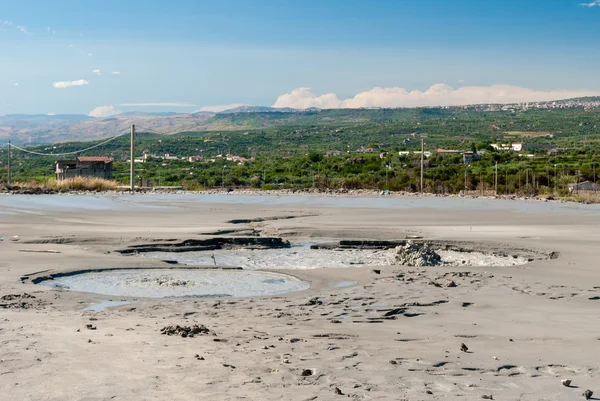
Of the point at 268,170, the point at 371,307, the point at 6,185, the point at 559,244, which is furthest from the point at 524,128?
the point at 371,307

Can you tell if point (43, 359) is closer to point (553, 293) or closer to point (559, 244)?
point (553, 293)

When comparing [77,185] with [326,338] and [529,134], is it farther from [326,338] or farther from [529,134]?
[529,134]

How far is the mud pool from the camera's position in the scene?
11.3 m

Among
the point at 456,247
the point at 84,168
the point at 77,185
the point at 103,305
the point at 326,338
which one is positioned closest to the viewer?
the point at 326,338

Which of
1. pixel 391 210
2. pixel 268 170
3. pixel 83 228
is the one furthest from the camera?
pixel 268 170

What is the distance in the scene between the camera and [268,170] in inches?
3036

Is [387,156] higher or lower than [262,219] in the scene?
lower

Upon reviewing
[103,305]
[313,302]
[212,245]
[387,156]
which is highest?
[103,305]

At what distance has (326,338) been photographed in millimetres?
7750

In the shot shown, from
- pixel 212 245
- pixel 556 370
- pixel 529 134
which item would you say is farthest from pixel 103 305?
pixel 529 134

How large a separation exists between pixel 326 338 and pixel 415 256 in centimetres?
685

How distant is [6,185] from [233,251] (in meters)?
36.7

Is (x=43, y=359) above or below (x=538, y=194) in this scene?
above

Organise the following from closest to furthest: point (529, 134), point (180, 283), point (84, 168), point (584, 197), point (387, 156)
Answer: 1. point (180, 283)
2. point (584, 197)
3. point (84, 168)
4. point (387, 156)
5. point (529, 134)
